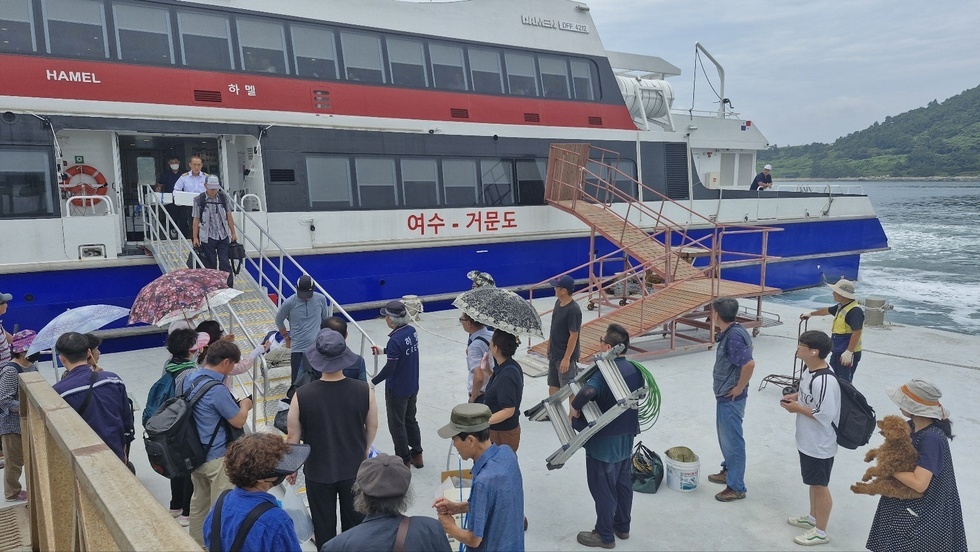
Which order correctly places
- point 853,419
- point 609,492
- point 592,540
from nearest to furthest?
point 853,419, point 609,492, point 592,540

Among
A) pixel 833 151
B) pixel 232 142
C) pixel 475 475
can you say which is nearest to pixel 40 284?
pixel 232 142

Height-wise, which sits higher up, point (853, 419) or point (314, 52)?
point (314, 52)

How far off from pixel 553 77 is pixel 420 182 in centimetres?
405

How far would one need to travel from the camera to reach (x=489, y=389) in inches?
166

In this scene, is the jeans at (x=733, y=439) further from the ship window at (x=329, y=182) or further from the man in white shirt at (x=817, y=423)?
the ship window at (x=329, y=182)

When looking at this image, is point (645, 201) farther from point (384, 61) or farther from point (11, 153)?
point (11, 153)

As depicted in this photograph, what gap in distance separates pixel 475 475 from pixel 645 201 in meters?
12.7

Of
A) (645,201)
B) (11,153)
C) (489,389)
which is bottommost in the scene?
(489,389)

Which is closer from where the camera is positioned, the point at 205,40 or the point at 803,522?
the point at 803,522

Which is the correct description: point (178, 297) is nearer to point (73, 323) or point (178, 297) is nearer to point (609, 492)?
point (73, 323)

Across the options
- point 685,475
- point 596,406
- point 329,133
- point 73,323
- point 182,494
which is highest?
point 329,133

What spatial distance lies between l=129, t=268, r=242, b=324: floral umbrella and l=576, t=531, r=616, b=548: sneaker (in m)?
3.85

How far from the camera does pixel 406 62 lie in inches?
476

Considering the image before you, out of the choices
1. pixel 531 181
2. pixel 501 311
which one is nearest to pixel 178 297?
pixel 501 311
